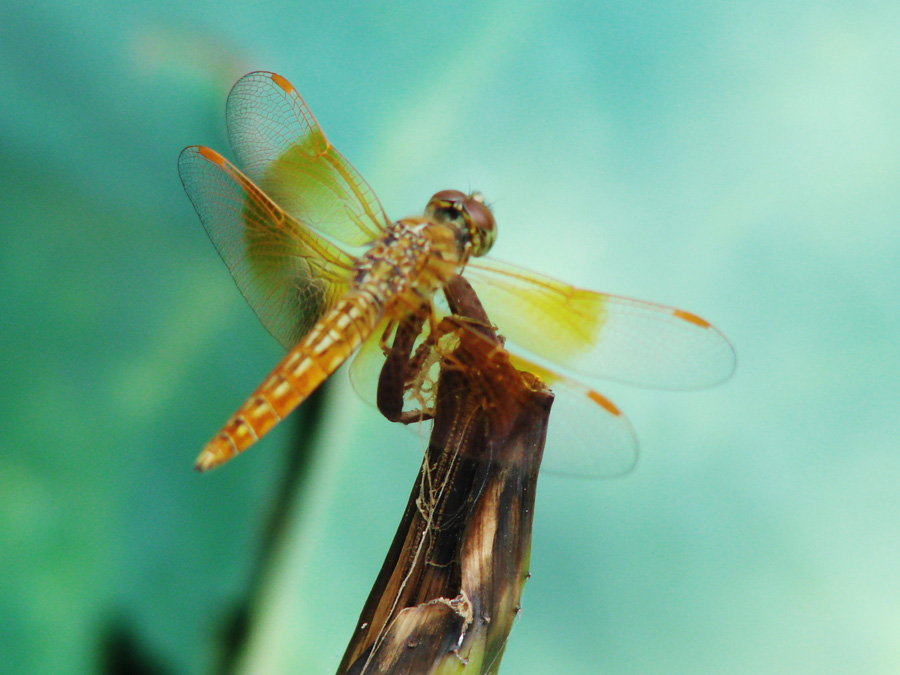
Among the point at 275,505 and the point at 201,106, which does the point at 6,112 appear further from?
the point at 275,505

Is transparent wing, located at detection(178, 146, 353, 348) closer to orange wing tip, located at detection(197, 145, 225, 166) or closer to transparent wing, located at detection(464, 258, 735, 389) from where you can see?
orange wing tip, located at detection(197, 145, 225, 166)

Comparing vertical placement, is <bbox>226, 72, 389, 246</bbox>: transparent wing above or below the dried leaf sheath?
above

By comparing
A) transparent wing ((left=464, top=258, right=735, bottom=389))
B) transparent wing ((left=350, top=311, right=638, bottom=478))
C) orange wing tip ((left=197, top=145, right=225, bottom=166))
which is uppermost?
transparent wing ((left=464, top=258, right=735, bottom=389))

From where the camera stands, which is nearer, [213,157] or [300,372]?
[300,372]

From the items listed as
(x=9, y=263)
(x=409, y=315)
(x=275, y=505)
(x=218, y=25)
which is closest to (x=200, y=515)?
(x=275, y=505)

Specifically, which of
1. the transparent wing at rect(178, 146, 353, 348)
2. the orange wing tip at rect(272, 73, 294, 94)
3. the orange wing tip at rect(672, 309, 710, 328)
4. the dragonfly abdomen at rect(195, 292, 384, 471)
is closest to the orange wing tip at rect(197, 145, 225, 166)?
the transparent wing at rect(178, 146, 353, 348)

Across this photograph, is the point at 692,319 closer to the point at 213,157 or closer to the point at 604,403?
the point at 604,403

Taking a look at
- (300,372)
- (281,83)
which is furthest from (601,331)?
(281,83)
